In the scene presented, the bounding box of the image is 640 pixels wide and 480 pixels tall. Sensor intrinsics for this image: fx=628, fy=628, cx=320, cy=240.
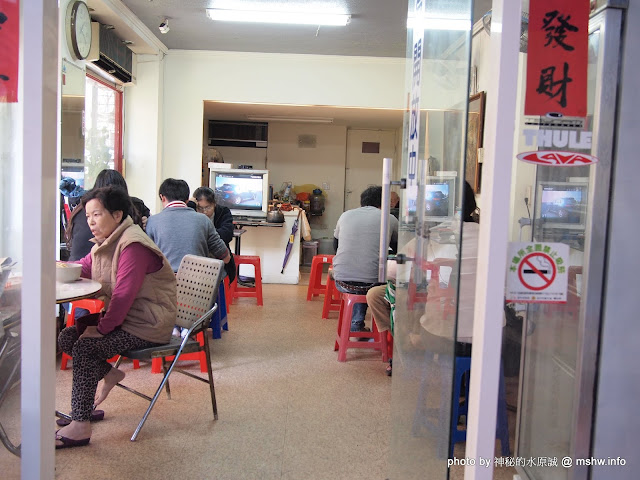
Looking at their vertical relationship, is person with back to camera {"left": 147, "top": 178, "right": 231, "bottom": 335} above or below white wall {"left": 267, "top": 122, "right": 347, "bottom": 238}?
below

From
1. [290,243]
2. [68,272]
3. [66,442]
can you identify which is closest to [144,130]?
[290,243]

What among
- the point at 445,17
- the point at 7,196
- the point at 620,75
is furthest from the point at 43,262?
the point at 620,75

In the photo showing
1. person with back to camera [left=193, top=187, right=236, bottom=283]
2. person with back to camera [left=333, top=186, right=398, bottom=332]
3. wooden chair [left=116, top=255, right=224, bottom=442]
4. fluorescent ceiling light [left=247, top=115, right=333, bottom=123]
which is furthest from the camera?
fluorescent ceiling light [left=247, top=115, right=333, bottom=123]

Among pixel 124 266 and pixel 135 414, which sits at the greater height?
pixel 124 266

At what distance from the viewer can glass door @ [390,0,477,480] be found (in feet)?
5.24

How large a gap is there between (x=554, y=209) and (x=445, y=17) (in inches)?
27.1

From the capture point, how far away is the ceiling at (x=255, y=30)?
17.2 feet

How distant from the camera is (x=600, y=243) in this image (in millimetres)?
1844

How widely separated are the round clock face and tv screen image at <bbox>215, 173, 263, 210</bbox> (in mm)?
2328

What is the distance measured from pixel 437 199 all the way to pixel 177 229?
263cm

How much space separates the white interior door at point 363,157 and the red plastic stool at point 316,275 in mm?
4117

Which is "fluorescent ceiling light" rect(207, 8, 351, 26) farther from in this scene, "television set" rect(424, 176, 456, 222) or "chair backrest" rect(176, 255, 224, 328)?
"television set" rect(424, 176, 456, 222)

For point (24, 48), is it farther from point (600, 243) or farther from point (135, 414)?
point (135, 414)

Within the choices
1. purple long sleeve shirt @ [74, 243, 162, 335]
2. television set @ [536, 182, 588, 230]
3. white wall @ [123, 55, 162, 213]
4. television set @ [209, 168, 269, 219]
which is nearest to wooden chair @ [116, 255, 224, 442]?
purple long sleeve shirt @ [74, 243, 162, 335]
